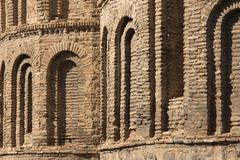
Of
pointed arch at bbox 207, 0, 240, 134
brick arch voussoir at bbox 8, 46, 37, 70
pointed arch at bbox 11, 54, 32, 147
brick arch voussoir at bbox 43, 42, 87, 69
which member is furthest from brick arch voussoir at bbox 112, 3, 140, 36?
pointed arch at bbox 11, 54, 32, 147

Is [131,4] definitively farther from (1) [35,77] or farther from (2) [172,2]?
(1) [35,77]

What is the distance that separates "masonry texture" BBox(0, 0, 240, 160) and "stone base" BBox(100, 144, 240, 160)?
0.08ft

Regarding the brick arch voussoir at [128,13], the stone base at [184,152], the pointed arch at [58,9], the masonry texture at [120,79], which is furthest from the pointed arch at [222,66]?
the pointed arch at [58,9]

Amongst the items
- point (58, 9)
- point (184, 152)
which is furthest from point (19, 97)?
point (184, 152)

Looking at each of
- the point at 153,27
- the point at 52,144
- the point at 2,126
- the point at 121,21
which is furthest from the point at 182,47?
the point at 2,126

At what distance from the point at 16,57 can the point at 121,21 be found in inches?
286

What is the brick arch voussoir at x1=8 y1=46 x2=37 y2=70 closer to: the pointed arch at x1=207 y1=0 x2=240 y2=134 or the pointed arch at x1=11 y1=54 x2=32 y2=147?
the pointed arch at x1=11 y1=54 x2=32 y2=147

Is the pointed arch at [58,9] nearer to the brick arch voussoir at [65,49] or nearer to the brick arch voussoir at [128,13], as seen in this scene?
the brick arch voussoir at [65,49]

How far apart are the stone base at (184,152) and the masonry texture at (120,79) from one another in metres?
0.02

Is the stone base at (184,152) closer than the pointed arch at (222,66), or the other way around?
the stone base at (184,152)

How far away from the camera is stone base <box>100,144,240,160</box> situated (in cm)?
1784

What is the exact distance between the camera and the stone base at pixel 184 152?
58.5ft

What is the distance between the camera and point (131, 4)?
2108cm

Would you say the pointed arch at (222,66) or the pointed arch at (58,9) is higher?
the pointed arch at (58,9)
